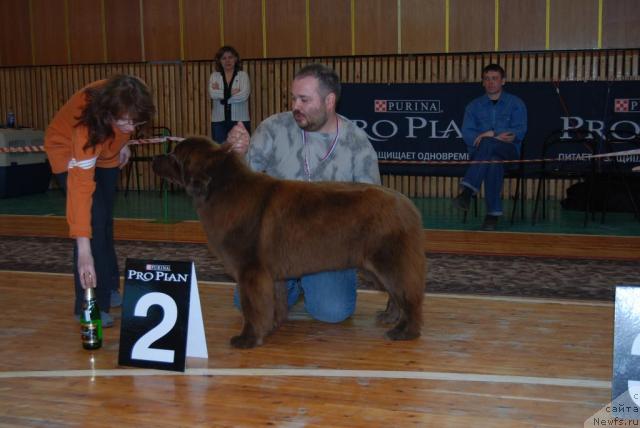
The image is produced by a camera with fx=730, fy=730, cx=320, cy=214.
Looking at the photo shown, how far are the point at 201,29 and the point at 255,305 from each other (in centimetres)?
1020

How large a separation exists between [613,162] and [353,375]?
634cm

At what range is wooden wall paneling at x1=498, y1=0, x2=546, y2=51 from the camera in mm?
11445

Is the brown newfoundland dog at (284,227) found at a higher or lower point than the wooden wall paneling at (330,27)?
lower

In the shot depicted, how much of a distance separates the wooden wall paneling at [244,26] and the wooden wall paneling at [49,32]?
3436mm

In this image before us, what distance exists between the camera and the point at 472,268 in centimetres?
613

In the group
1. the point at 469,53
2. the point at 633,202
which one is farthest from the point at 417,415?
the point at 469,53

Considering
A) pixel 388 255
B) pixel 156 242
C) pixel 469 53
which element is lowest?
pixel 156 242

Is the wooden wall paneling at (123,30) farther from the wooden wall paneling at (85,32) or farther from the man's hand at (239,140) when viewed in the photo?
the man's hand at (239,140)

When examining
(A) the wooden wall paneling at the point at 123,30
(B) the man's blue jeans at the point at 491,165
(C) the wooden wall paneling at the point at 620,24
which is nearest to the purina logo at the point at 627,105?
(B) the man's blue jeans at the point at 491,165

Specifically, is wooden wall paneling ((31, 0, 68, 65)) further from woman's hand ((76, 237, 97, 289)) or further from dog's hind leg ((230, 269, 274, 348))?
dog's hind leg ((230, 269, 274, 348))

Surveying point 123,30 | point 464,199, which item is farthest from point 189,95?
point 464,199

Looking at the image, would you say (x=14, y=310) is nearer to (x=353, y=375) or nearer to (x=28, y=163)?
(x=353, y=375)

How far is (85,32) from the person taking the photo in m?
13.9

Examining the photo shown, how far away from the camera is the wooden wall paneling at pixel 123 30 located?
44.7 ft
